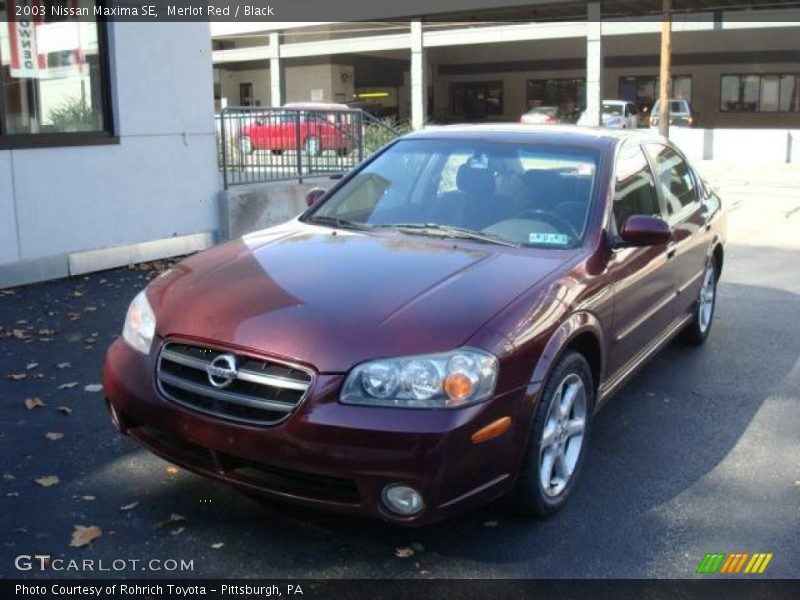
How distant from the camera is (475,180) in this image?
4.57m

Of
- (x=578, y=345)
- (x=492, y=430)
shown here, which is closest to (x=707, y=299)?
(x=578, y=345)

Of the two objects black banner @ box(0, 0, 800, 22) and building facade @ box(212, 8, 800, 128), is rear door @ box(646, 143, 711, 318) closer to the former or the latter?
black banner @ box(0, 0, 800, 22)

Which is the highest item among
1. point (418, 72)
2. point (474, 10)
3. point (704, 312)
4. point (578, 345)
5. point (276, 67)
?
point (474, 10)

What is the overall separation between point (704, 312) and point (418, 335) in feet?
13.1

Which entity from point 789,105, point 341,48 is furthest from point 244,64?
point 789,105

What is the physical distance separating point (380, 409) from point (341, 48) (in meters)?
36.9

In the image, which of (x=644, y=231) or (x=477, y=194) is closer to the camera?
(x=644, y=231)

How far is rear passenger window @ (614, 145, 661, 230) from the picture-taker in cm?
450

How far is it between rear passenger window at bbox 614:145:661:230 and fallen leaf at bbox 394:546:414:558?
2024 millimetres

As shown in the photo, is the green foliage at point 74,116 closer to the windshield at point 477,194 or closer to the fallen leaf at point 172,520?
the windshield at point 477,194

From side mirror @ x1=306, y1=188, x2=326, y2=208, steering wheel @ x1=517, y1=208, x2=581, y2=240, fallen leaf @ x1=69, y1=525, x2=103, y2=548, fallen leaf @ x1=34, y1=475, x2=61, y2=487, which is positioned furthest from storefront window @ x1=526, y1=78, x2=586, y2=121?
fallen leaf @ x1=69, y1=525, x2=103, y2=548

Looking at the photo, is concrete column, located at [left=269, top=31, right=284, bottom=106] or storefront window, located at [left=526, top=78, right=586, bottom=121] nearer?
concrete column, located at [left=269, top=31, right=284, bottom=106]

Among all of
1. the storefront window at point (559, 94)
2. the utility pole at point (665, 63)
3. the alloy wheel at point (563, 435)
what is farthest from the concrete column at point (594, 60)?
the alloy wheel at point (563, 435)

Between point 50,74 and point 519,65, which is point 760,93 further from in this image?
point 50,74
